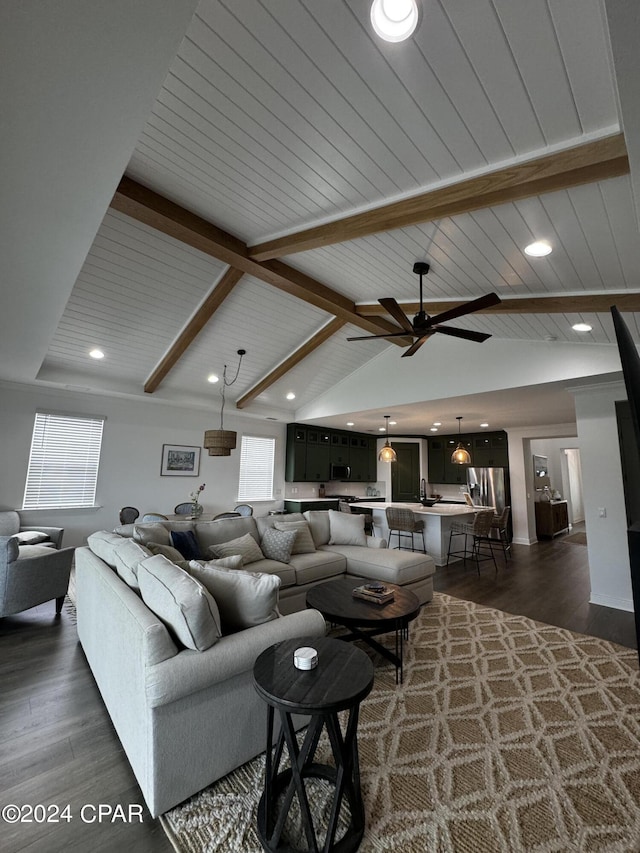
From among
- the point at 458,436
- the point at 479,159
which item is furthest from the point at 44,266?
the point at 458,436

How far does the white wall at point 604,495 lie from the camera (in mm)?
4293

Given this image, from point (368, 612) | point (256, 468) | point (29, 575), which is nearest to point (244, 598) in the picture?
point (368, 612)

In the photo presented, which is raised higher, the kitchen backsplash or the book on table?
the kitchen backsplash

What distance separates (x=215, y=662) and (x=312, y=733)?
0.52 metres

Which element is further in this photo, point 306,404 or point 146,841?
point 306,404

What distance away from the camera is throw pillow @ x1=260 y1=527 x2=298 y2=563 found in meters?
3.97

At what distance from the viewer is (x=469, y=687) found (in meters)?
2.56

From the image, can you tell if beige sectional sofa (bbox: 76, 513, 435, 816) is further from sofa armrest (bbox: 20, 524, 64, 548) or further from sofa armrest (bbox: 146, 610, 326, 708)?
sofa armrest (bbox: 20, 524, 64, 548)

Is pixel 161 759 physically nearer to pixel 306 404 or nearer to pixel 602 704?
pixel 602 704

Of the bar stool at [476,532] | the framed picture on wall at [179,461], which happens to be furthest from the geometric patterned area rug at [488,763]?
the framed picture on wall at [179,461]

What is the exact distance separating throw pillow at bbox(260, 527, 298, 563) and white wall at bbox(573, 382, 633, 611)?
3526mm

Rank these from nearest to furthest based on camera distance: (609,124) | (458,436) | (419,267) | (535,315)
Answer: (609,124) → (419,267) → (535,315) → (458,436)

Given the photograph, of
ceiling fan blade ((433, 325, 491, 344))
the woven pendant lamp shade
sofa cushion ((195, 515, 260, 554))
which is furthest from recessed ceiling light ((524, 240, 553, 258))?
sofa cushion ((195, 515, 260, 554))

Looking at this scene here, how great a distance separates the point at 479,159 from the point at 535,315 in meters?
2.24
